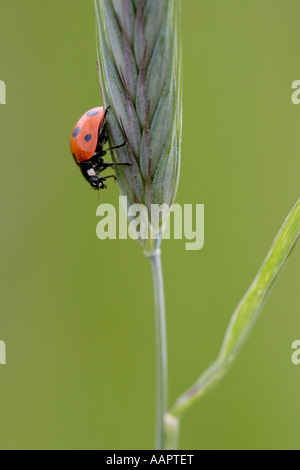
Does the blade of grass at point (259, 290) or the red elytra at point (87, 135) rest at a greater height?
the red elytra at point (87, 135)

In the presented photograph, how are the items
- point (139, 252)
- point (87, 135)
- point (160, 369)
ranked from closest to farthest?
point (160, 369)
point (87, 135)
point (139, 252)

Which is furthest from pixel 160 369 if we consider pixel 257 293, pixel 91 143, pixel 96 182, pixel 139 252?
pixel 139 252

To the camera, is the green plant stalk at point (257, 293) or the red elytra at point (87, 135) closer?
the green plant stalk at point (257, 293)

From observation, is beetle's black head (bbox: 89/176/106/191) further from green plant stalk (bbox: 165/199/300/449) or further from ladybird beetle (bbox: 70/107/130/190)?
green plant stalk (bbox: 165/199/300/449)

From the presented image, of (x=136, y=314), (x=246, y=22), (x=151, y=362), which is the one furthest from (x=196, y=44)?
(x=151, y=362)

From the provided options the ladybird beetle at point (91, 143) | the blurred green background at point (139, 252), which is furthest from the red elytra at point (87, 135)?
the blurred green background at point (139, 252)

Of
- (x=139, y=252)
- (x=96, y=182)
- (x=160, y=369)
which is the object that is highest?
(x=96, y=182)

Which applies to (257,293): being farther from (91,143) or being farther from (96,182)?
(96,182)

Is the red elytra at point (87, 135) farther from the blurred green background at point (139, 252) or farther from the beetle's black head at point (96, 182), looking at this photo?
the blurred green background at point (139, 252)

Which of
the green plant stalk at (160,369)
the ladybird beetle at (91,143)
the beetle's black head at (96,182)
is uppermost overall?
the ladybird beetle at (91,143)
